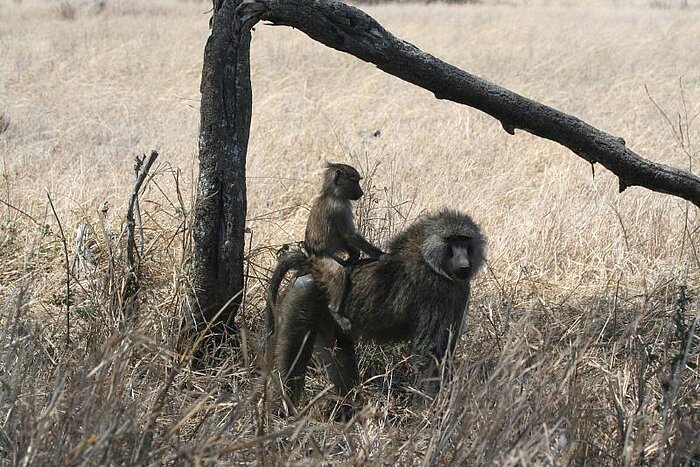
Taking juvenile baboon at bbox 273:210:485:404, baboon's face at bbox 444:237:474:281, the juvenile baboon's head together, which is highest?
the juvenile baboon's head

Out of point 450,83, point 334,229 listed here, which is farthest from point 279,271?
point 450,83

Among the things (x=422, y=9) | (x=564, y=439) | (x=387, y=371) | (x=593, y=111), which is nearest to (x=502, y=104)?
(x=387, y=371)

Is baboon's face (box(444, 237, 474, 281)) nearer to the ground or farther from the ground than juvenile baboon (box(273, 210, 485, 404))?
farther from the ground

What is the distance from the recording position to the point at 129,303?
3.98 meters

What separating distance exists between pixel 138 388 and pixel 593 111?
23.3 feet

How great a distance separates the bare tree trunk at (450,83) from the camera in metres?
3.83

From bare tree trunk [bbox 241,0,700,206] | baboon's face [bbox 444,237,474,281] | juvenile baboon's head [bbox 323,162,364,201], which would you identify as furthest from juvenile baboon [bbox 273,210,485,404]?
bare tree trunk [bbox 241,0,700,206]

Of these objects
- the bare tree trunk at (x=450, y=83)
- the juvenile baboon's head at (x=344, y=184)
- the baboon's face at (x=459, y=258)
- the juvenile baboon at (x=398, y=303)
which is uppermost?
the bare tree trunk at (x=450, y=83)

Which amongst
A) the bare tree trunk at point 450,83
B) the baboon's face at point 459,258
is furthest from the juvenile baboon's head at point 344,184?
the baboon's face at point 459,258

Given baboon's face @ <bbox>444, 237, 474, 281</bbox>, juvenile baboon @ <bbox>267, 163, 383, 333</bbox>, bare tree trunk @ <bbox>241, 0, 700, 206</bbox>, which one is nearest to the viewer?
baboon's face @ <bbox>444, 237, 474, 281</bbox>

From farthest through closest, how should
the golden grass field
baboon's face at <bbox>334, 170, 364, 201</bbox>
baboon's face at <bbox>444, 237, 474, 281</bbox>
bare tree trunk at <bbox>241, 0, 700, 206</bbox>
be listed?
baboon's face at <bbox>334, 170, 364, 201</bbox>, bare tree trunk at <bbox>241, 0, 700, 206</bbox>, baboon's face at <bbox>444, 237, 474, 281</bbox>, the golden grass field

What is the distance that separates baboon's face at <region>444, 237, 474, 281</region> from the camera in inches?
140

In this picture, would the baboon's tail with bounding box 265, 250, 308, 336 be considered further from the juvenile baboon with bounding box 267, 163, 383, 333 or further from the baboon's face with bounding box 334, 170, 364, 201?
the baboon's face with bounding box 334, 170, 364, 201

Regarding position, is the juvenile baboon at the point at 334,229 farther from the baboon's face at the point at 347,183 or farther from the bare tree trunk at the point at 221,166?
the bare tree trunk at the point at 221,166
